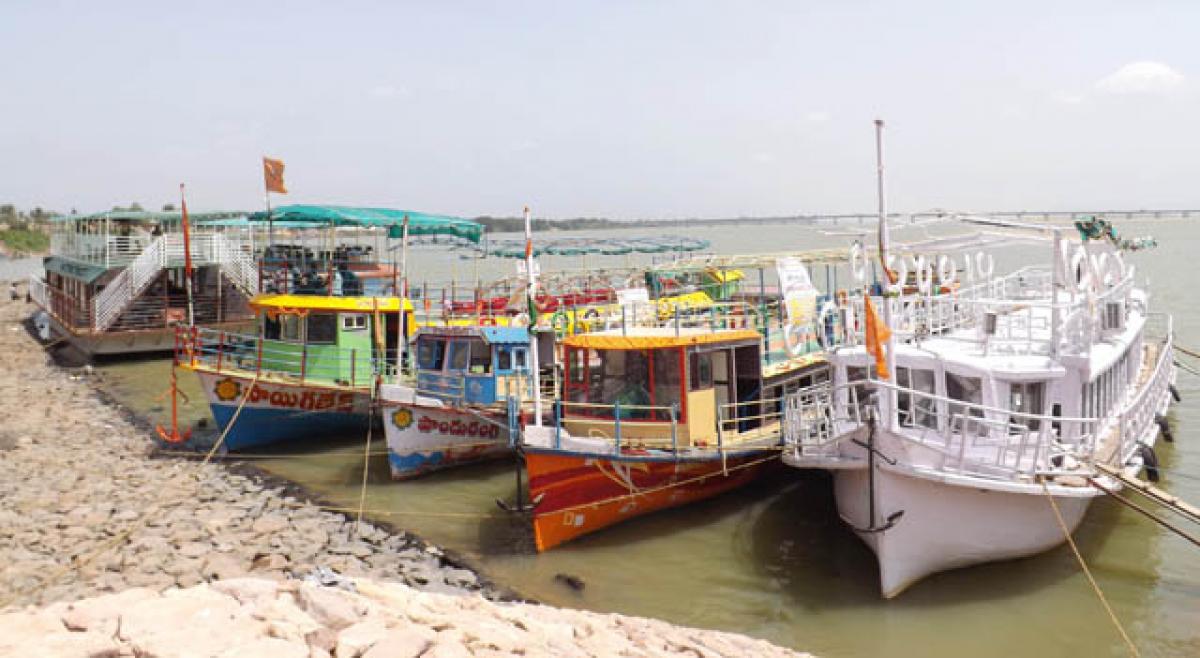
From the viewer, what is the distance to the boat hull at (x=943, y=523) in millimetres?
10805

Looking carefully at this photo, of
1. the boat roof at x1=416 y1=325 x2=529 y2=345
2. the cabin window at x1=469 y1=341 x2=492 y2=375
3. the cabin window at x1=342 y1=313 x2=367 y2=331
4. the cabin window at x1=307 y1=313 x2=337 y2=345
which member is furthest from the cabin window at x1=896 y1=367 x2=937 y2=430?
the cabin window at x1=307 y1=313 x2=337 y2=345

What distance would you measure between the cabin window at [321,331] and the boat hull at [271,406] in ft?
3.26

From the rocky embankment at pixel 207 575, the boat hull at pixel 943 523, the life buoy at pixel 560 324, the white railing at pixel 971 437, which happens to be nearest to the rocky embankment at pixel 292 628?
the rocky embankment at pixel 207 575

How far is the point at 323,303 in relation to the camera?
17844 mm

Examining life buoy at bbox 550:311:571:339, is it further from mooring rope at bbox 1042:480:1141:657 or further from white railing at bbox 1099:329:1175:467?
white railing at bbox 1099:329:1175:467

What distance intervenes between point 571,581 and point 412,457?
18.5 ft

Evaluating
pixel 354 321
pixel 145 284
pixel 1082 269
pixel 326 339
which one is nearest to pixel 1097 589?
pixel 1082 269

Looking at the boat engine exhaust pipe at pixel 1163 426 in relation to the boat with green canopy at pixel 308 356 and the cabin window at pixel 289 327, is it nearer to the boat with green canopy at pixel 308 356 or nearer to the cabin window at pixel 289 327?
the boat with green canopy at pixel 308 356

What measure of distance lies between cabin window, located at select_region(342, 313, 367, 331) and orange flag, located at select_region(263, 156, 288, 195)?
122 inches

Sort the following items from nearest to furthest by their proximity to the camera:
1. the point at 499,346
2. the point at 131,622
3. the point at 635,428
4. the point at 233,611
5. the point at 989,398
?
1. the point at 131,622
2. the point at 233,611
3. the point at 989,398
4. the point at 635,428
5. the point at 499,346

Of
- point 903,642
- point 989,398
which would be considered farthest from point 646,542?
point 989,398

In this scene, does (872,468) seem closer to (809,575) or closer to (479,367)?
(809,575)

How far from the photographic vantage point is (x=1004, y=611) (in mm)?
10734

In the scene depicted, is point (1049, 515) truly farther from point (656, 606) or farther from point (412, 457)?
point (412, 457)
